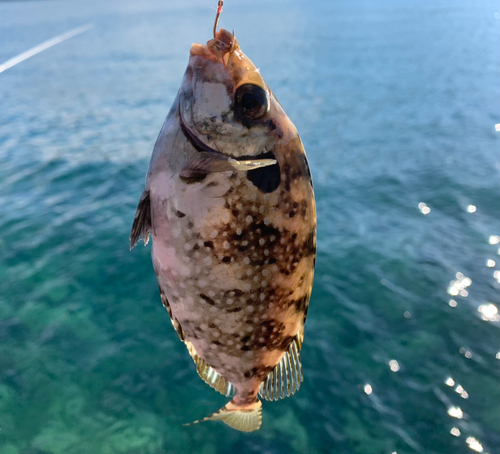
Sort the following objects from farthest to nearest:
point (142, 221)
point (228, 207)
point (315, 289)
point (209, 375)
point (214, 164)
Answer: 1. point (315, 289)
2. point (209, 375)
3. point (142, 221)
4. point (228, 207)
5. point (214, 164)

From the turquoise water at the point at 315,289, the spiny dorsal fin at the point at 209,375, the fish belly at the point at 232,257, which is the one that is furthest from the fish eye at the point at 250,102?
the turquoise water at the point at 315,289

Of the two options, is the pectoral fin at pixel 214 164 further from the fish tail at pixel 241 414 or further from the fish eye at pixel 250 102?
the fish tail at pixel 241 414

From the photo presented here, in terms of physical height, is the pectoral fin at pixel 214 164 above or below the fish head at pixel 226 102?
below

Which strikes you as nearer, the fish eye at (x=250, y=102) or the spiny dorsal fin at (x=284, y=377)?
the fish eye at (x=250, y=102)

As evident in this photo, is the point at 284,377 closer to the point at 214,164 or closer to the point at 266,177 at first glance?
the point at 266,177

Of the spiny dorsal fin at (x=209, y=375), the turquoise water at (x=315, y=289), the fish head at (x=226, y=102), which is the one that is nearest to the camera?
the fish head at (x=226, y=102)

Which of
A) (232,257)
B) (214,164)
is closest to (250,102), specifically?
(214,164)
